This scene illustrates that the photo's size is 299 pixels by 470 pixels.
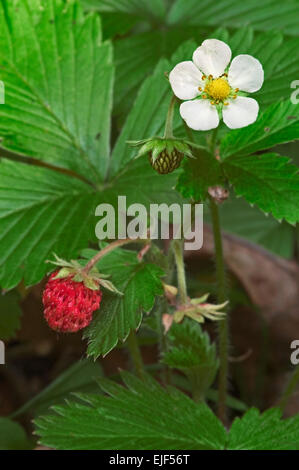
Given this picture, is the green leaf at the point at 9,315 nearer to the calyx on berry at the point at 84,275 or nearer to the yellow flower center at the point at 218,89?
the calyx on berry at the point at 84,275

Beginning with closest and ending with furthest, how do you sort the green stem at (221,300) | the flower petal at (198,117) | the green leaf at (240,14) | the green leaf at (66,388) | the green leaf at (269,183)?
the flower petal at (198,117) < the green leaf at (269,183) < the green stem at (221,300) < the green leaf at (66,388) < the green leaf at (240,14)

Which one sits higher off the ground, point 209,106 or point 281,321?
point 209,106

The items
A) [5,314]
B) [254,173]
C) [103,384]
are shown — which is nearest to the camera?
[254,173]

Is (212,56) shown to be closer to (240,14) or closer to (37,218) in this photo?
(37,218)

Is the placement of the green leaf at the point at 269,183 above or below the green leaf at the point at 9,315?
above

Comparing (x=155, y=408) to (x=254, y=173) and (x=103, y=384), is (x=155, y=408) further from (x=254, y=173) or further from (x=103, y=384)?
(x=254, y=173)

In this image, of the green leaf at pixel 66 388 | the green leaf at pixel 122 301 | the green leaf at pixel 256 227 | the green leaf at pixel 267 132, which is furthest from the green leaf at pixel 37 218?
the green leaf at pixel 256 227
